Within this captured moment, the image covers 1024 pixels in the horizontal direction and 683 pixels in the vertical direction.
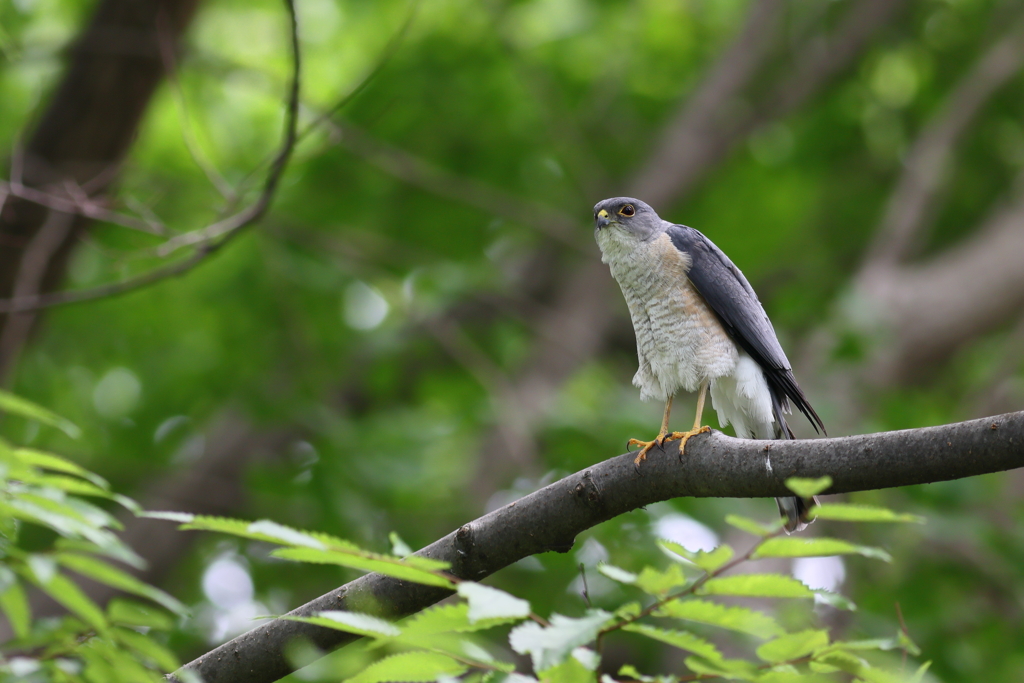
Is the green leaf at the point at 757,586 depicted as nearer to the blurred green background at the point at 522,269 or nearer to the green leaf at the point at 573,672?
the green leaf at the point at 573,672

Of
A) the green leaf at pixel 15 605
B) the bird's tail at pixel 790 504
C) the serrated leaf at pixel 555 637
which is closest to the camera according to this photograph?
the serrated leaf at pixel 555 637

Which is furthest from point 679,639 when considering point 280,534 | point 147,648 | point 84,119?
point 84,119

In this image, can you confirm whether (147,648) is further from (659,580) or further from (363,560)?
(659,580)

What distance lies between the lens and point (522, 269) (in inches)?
391

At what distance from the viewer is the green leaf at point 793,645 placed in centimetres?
185

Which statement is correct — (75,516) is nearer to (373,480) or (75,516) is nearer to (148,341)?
(373,480)

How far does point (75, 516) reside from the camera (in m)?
1.87

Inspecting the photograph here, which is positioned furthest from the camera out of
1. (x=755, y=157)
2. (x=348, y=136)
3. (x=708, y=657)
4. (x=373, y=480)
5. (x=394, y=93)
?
(x=755, y=157)

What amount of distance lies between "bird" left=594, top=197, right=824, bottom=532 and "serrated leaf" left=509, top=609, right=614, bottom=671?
2.11m

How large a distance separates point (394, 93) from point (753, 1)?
3881mm

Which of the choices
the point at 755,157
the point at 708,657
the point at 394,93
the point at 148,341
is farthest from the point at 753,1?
the point at 708,657

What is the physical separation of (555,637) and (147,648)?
0.87 metres

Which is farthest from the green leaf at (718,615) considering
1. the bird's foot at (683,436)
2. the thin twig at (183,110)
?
the thin twig at (183,110)

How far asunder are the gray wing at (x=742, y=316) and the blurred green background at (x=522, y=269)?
86.6 inches
